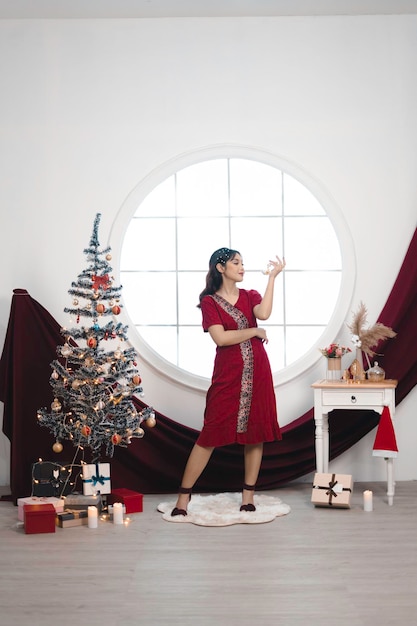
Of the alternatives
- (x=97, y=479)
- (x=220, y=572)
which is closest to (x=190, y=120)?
(x=97, y=479)

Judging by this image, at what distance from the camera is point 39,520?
416 centimetres

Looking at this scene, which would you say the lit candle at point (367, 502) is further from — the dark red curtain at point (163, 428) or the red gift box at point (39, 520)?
the red gift box at point (39, 520)

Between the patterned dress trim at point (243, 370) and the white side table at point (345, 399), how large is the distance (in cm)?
51

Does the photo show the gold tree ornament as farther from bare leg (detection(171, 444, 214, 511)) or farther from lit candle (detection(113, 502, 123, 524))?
lit candle (detection(113, 502, 123, 524))

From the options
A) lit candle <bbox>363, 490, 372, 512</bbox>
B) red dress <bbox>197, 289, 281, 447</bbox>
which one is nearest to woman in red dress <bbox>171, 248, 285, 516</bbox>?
red dress <bbox>197, 289, 281, 447</bbox>

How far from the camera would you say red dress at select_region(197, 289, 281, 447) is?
14.6 feet

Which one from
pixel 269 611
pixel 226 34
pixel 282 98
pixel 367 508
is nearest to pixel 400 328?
pixel 367 508

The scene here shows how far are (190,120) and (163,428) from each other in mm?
2122

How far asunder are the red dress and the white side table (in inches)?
14.4

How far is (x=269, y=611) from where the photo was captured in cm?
291

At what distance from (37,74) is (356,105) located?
7.31 feet

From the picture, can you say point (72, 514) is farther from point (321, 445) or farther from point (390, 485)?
point (390, 485)

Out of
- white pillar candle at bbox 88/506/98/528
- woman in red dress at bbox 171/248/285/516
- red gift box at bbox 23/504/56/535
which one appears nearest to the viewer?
red gift box at bbox 23/504/56/535

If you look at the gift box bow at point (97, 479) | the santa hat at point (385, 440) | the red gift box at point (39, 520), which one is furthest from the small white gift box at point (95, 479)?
the santa hat at point (385, 440)
